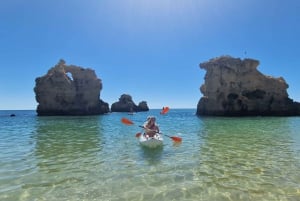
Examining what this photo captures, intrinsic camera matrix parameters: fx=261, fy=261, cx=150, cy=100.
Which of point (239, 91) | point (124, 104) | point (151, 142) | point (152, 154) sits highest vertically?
point (239, 91)

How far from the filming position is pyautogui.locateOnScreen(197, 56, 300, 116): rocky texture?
6706 centimetres

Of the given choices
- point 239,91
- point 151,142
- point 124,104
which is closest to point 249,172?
point 151,142

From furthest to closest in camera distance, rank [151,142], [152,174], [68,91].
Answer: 1. [68,91]
2. [151,142]
3. [152,174]

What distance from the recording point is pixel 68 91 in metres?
78.2

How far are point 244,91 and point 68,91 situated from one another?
5014 cm

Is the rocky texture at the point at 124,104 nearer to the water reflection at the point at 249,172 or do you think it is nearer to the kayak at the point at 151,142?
the kayak at the point at 151,142

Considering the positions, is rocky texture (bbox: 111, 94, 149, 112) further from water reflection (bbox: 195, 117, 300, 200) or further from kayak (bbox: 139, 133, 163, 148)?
water reflection (bbox: 195, 117, 300, 200)

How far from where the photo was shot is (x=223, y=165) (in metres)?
10.8

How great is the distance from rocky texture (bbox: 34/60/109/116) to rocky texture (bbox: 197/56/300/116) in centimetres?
3717

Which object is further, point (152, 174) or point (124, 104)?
point (124, 104)

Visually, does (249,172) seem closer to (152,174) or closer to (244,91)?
(152,174)

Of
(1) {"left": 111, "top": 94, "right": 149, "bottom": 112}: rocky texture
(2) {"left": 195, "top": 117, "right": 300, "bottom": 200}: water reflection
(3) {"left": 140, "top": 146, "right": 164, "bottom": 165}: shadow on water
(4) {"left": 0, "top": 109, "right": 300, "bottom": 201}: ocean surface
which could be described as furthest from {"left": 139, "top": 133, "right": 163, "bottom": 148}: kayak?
(1) {"left": 111, "top": 94, "right": 149, "bottom": 112}: rocky texture

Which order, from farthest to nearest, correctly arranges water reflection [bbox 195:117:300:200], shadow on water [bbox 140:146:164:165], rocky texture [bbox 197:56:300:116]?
rocky texture [bbox 197:56:300:116], shadow on water [bbox 140:146:164:165], water reflection [bbox 195:117:300:200]

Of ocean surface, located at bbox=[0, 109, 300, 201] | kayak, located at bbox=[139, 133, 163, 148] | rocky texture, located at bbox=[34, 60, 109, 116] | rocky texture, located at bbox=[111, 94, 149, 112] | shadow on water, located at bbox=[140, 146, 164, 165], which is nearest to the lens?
ocean surface, located at bbox=[0, 109, 300, 201]
